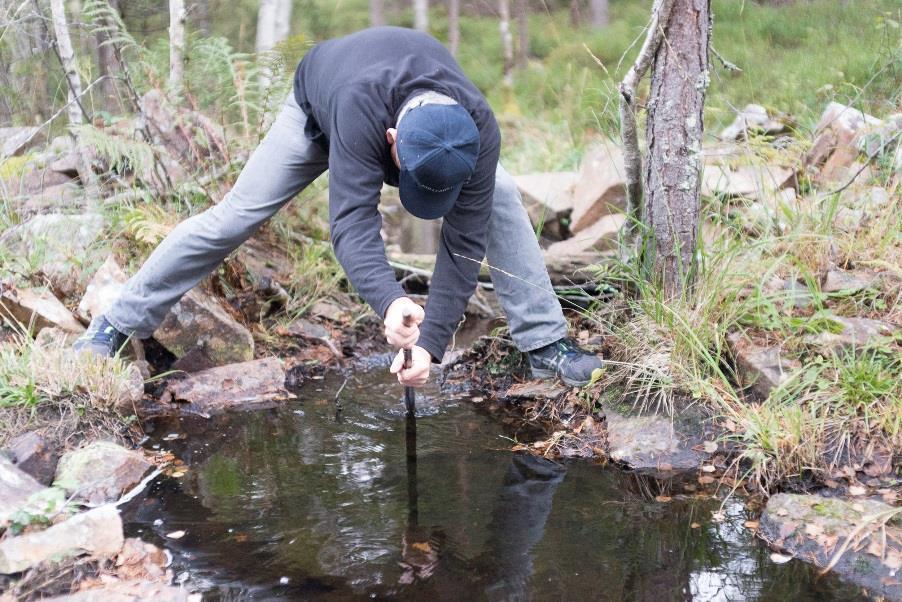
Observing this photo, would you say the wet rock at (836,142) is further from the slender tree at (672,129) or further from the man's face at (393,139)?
the man's face at (393,139)

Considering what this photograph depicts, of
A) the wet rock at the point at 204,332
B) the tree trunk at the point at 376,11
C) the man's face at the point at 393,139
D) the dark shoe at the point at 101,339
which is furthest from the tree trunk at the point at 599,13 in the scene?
the man's face at the point at 393,139

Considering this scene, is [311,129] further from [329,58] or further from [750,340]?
[750,340]

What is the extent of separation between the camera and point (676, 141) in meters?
3.51

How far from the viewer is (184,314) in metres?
3.96

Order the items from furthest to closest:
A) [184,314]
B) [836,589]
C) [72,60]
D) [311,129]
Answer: [72,60]
[184,314]
[311,129]
[836,589]

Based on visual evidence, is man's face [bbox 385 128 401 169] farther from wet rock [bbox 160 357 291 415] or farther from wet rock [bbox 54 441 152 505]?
wet rock [bbox 160 357 291 415]

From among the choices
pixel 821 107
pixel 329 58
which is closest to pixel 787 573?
pixel 329 58

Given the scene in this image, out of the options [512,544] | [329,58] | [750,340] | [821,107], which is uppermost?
[329,58]

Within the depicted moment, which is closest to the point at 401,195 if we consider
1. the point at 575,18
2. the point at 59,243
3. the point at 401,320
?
the point at 401,320

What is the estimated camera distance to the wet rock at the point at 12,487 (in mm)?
2497

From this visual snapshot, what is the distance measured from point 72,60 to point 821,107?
5183 millimetres

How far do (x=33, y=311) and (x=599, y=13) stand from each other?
12.8 meters

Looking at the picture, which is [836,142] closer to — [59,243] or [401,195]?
[401,195]

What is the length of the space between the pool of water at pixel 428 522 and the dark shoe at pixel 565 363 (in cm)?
30
